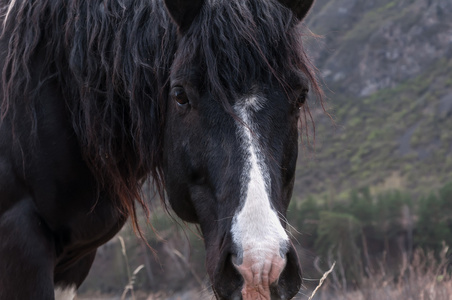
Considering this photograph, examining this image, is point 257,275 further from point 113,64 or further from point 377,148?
point 377,148

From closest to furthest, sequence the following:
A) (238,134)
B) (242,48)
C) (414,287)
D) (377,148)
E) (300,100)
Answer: (238,134) → (242,48) → (300,100) → (414,287) → (377,148)

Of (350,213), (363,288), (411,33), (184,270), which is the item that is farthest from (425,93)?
(363,288)

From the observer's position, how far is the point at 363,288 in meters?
5.92

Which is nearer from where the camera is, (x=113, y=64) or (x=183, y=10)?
(x=183, y=10)

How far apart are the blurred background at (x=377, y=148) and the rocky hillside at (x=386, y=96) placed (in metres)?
0.10

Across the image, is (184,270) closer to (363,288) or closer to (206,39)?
(363,288)

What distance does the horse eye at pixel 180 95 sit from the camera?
8.10ft

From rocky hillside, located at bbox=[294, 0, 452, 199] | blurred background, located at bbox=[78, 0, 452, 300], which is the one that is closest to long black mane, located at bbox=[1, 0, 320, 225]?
blurred background, located at bbox=[78, 0, 452, 300]

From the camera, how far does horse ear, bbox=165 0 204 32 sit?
2549mm

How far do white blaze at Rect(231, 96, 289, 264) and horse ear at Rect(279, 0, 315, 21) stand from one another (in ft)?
2.39

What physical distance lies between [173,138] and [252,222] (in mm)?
719

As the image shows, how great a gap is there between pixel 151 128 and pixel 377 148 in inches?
1903

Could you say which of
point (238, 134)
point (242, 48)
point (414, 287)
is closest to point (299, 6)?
point (242, 48)

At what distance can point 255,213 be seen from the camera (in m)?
2.03
